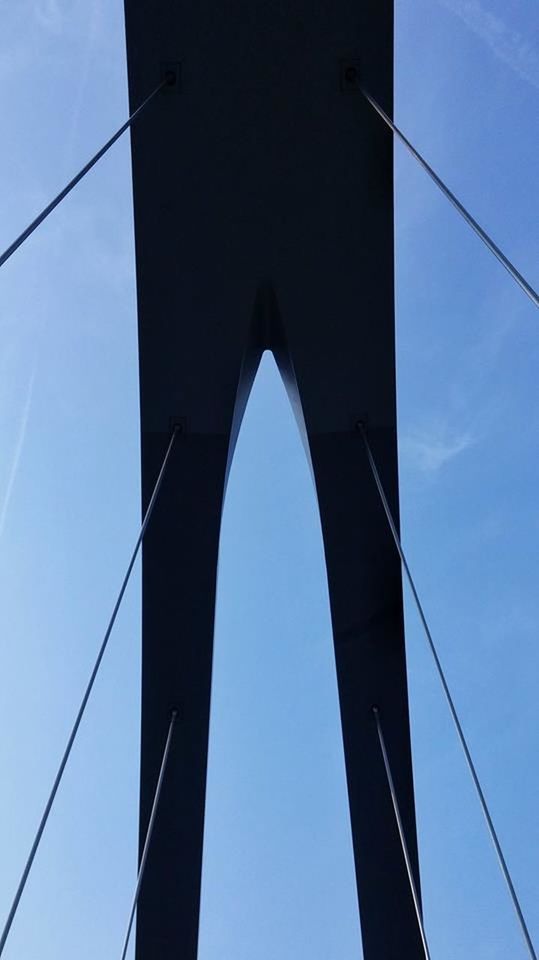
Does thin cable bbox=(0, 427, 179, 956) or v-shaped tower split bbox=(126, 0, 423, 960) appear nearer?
thin cable bbox=(0, 427, 179, 956)

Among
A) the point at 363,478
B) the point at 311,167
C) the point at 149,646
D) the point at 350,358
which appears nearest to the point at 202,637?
the point at 149,646

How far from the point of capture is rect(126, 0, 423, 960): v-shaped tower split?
30.1ft

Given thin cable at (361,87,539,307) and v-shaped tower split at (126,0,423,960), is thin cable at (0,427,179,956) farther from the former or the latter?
thin cable at (361,87,539,307)

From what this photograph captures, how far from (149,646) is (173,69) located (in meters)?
6.65

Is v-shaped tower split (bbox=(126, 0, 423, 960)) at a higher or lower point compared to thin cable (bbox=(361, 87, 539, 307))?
higher

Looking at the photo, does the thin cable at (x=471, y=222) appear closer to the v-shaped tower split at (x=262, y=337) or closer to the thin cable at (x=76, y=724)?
the v-shaped tower split at (x=262, y=337)

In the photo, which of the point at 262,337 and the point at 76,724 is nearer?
the point at 76,724

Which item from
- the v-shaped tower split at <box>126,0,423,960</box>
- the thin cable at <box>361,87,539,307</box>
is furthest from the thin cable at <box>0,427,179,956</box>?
the thin cable at <box>361,87,539,307</box>

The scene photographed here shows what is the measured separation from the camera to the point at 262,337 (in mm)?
11352

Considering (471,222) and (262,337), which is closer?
(471,222)

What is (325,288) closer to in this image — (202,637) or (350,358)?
(350,358)

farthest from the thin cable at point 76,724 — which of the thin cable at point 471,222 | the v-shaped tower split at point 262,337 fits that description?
the thin cable at point 471,222

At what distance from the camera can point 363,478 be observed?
11484mm

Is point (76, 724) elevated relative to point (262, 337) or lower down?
lower down
